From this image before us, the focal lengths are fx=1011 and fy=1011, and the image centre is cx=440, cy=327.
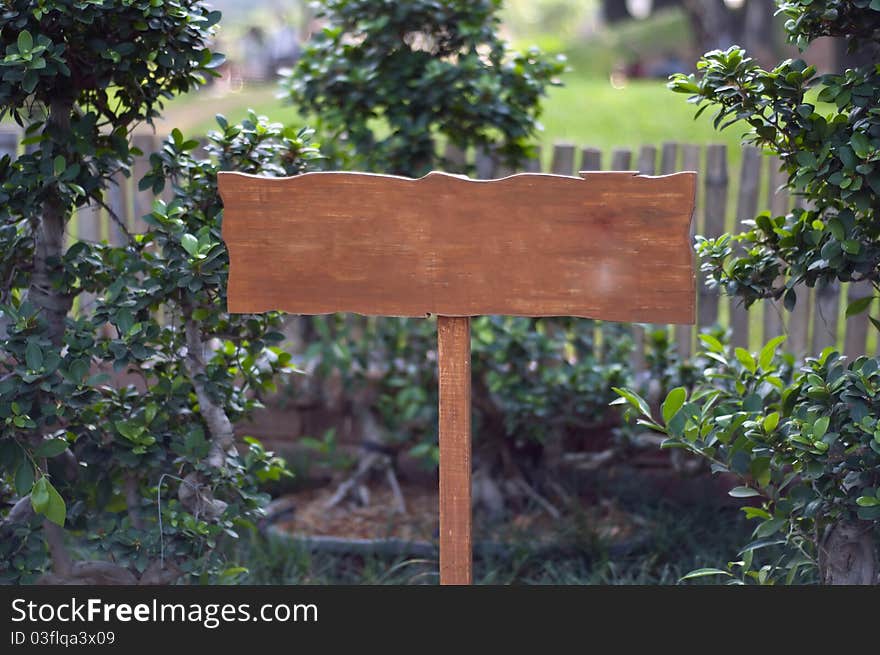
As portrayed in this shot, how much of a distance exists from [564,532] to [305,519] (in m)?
1.17

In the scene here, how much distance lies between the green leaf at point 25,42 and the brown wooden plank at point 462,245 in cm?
58

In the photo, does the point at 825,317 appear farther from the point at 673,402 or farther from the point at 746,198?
the point at 673,402

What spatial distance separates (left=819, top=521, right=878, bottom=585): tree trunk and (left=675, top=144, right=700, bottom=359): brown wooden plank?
1.87 metres

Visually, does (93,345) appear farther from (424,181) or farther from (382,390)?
(382,390)

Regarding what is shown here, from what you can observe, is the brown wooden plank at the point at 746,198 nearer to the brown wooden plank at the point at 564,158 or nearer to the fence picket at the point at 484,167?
the brown wooden plank at the point at 564,158

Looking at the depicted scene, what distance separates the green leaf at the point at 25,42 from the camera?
8.16 feet

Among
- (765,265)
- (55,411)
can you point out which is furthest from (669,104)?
(55,411)

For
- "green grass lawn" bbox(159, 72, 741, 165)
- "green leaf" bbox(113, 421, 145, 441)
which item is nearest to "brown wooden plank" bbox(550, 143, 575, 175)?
"green leaf" bbox(113, 421, 145, 441)

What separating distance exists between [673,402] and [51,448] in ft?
5.17

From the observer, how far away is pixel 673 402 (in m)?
2.55

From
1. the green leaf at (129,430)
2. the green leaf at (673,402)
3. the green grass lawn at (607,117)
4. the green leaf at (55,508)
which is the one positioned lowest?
the green leaf at (55,508)

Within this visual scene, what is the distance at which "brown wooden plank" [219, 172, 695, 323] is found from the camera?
94.7 inches

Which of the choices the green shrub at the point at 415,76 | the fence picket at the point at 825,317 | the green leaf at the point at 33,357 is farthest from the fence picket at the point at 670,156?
the green leaf at the point at 33,357

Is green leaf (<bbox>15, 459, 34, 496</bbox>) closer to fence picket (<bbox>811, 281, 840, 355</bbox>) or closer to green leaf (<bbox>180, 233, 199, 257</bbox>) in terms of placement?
green leaf (<bbox>180, 233, 199, 257</bbox>)
